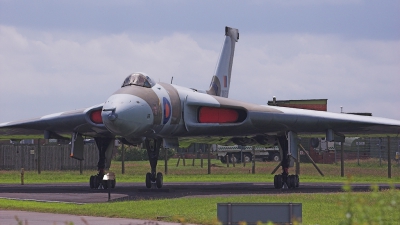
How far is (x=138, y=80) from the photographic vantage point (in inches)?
852

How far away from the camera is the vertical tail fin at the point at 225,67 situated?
31016 mm

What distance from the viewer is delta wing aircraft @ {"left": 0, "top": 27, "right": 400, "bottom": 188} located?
2059cm

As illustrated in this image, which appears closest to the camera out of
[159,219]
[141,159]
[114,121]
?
[159,219]

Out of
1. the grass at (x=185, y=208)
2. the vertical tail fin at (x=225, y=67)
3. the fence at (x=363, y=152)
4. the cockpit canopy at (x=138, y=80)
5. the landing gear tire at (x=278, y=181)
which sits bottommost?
the grass at (x=185, y=208)

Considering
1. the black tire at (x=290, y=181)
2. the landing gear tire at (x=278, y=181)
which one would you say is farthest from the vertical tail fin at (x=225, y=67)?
the black tire at (x=290, y=181)

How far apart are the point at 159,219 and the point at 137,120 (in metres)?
6.24

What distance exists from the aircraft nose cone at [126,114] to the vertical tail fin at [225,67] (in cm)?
997

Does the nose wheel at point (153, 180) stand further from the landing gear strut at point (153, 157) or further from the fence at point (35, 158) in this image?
the fence at point (35, 158)

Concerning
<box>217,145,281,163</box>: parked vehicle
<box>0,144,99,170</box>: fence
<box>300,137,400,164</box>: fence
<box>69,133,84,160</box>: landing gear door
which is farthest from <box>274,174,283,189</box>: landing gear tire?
<box>217,145,281,163</box>: parked vehicle

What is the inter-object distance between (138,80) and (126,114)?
2272mm

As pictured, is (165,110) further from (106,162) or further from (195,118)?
(106,162)

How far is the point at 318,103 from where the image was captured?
49.9 meters

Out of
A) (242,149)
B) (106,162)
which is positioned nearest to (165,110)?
(106,162)

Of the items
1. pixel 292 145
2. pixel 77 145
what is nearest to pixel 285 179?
pixel 292 145
